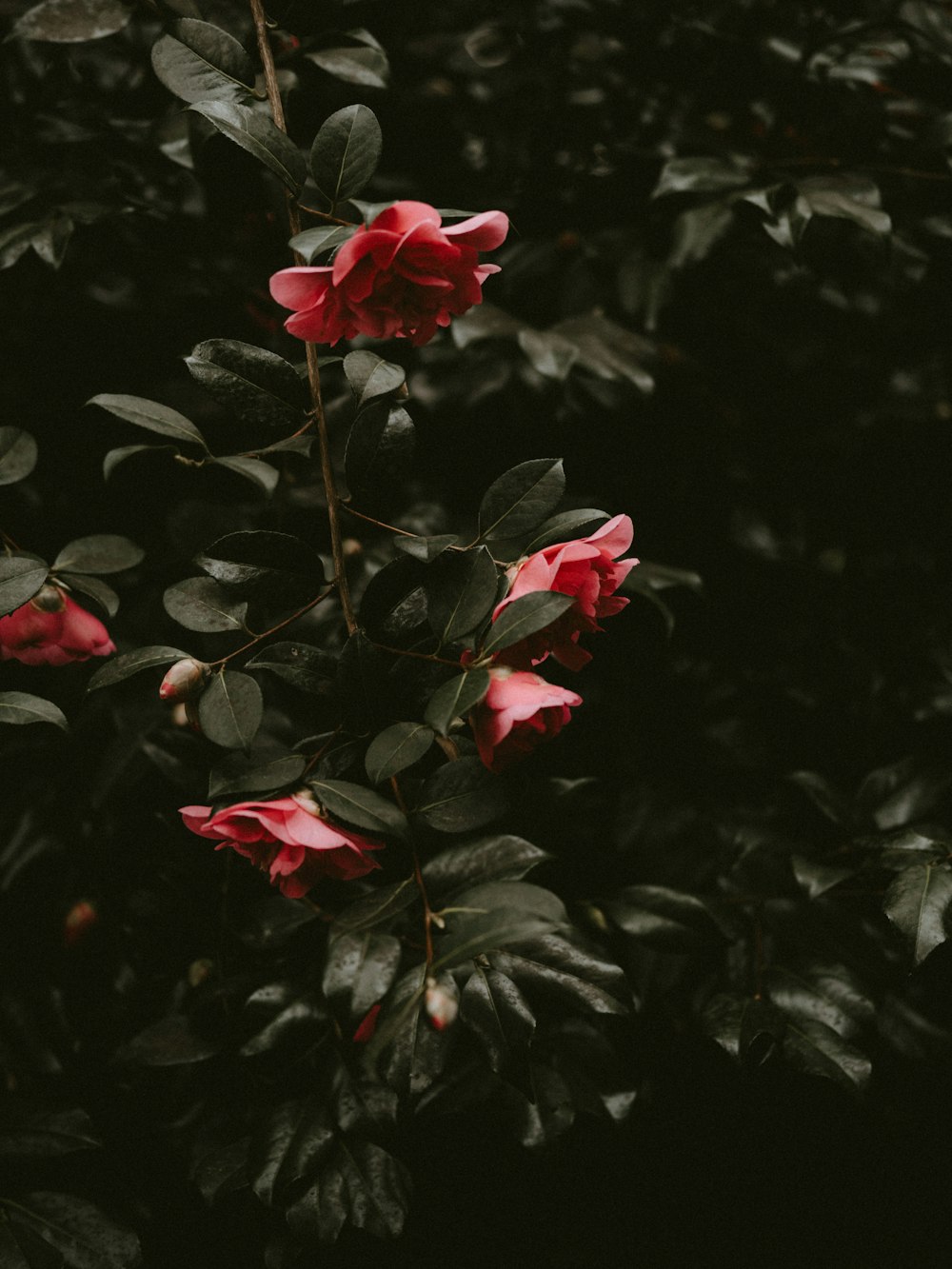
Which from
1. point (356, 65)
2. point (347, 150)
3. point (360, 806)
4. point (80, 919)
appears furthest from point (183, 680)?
point (356, 65)

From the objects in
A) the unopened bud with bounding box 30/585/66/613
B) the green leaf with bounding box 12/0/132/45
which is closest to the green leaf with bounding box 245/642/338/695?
the unopened bud with bounding box 30/585/66/613

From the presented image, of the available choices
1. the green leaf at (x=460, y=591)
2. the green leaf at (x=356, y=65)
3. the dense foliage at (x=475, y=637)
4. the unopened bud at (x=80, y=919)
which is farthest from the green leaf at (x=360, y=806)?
the green leaf at (x=356, y=65)

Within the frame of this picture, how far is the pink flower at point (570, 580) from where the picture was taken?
23.1 inches

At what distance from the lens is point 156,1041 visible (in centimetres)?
86

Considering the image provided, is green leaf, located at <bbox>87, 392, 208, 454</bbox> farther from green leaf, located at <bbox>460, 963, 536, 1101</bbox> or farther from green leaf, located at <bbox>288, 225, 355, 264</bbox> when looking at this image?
green leaf, located at <bbox>460, 963, 536, 1101</bbox>

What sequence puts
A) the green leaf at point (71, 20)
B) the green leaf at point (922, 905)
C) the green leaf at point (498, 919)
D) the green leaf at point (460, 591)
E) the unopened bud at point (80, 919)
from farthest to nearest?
the unopened bud at point (80, 919) → the green leaf at point (71, 20) → the green leaf at point (922, 905) → the green leaf at point (460, 591) → the green leaf at point (498, 919)

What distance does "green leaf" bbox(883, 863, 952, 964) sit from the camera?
718mm

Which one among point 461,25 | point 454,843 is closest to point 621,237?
point 461,25

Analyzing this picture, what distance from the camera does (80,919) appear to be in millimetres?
989

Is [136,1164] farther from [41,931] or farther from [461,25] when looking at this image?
[461,25]

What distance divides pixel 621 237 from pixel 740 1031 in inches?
34.2

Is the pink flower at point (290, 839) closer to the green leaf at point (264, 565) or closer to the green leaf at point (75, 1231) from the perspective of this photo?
the green leaf at point (264, 565)

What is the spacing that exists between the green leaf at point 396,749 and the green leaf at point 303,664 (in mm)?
71

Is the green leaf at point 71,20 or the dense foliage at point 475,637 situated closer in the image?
the dense foliage at point 475,637
